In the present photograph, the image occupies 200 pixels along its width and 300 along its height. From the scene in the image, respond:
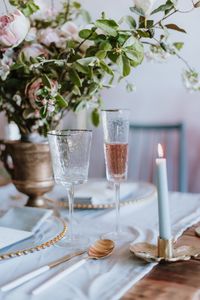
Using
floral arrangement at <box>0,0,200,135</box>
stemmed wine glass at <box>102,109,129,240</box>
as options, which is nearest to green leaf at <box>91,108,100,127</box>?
floral arrangement at <box>0,0,200,135</box>

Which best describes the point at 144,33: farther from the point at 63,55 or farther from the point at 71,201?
the point at 71,201

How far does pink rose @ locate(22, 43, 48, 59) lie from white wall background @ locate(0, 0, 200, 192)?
1370mm

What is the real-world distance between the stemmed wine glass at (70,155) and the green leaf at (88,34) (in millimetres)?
222

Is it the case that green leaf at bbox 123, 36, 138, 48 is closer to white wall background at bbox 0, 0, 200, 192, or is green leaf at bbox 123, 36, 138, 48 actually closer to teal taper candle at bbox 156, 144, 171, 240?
teal taper candle at bbox 156, 144, 171, 240

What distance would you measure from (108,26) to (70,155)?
28 cm

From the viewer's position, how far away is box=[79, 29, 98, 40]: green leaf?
1012mm

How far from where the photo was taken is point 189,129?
8.02 ft

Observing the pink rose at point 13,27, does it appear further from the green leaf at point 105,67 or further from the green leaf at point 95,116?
the green leaf at point 95,116

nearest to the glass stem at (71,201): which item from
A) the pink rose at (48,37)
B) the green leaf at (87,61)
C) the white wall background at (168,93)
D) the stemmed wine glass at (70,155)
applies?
the stemmed wine glass at (70,155)

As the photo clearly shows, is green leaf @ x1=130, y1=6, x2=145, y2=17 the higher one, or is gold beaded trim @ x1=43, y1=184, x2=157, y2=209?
green leaf @ x1=130, y1=6, x2=145, y2=17

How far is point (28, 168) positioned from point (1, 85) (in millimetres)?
223

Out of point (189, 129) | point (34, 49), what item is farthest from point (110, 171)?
point (189, 129)

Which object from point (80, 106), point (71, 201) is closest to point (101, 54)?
point (80, 106)

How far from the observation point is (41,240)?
37.8 inches
